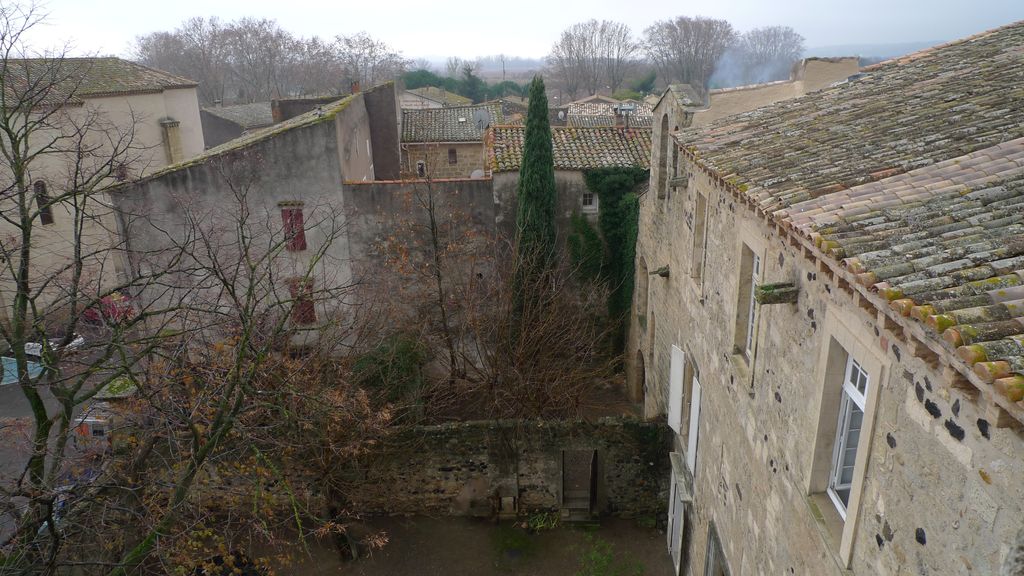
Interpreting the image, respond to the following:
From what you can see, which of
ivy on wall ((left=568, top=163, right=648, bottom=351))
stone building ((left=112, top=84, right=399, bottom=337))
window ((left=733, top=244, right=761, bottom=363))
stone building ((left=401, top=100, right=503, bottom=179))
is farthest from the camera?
stone building ((left=401, top=100, right=503, bottom=179))

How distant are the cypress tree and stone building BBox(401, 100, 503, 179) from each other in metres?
11.6

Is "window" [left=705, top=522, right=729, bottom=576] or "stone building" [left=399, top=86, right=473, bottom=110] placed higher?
"stone building" [left=399, top=86, right=473, bottom=110]

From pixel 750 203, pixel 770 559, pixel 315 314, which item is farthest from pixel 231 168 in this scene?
pixel 770 559

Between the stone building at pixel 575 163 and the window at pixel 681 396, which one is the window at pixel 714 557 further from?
the stone building at pixel 575 163

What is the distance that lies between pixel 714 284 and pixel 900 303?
546cm

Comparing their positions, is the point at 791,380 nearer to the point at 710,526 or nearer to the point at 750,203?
the point at 750,203

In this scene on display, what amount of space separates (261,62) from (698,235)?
82.6 m

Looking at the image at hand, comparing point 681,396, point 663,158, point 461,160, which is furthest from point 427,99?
point 681,396

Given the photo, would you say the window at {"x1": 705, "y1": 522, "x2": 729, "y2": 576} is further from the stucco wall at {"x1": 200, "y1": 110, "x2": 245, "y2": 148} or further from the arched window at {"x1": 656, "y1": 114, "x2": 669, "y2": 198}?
the stucco wall at {"x1": 200, "y1": 110, "x2": 245, "y2": 148}

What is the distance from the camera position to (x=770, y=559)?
6598 mm

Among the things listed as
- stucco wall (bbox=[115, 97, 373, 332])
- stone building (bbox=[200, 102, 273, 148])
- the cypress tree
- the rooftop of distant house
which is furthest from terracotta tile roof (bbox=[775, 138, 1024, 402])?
the rooftop of distant house

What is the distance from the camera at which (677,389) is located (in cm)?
1139

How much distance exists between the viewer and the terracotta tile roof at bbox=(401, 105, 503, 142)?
31098mm

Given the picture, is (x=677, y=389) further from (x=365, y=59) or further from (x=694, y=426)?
(x=365, y=59)
